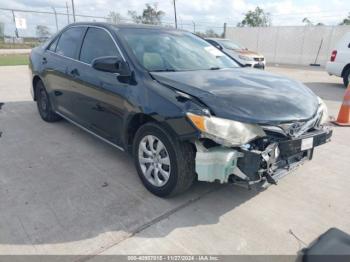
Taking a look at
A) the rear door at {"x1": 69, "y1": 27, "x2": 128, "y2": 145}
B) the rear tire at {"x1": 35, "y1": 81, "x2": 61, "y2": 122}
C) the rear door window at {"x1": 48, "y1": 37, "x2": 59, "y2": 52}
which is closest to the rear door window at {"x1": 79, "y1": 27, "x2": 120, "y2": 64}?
the rear door at {"x1": 69, "y1": 27, "x2": 128, "y2": 145}

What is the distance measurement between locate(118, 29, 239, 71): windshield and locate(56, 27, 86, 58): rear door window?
3.03ft

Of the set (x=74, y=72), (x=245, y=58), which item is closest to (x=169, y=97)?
(x=74, y=72)

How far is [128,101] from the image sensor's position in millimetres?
3156

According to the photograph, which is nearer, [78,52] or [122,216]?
[122,216]

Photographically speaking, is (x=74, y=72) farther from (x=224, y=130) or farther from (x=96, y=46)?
(x=224, y=130)

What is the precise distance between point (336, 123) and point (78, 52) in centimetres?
478

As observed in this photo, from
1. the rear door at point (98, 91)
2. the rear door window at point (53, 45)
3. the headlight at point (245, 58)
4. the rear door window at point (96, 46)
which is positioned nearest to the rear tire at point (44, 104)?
the rear door window at point (53, 45)

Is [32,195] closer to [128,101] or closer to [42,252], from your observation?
[42,252]

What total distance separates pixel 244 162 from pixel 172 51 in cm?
181

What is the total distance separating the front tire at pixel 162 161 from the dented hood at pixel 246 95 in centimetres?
46

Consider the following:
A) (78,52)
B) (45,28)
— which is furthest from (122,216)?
(45,28)

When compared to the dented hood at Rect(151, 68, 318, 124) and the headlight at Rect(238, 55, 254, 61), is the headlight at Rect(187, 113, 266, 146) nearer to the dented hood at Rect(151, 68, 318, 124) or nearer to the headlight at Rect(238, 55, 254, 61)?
the dented hood at Rect(151, 68, 318, 124)

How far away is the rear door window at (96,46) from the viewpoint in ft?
11.7

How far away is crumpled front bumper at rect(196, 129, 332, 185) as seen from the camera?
2.49 metres
